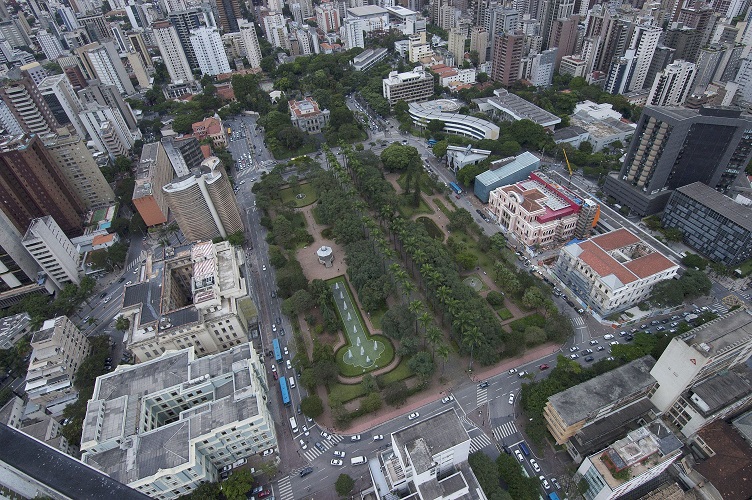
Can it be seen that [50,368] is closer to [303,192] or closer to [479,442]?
[303,192]

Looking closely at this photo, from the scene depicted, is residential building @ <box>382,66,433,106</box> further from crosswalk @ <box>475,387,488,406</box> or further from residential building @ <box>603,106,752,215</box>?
crosswalk @ <box>475,387,488,406</box>

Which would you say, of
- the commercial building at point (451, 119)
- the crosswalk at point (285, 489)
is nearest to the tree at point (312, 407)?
the crosswalk at point (285, 489)

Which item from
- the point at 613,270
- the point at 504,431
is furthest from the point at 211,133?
the point at 504,431

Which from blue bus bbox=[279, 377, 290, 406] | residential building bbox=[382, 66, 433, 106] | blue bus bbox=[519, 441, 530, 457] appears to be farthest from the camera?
residential building bbox=[382, 66, 433, 106]

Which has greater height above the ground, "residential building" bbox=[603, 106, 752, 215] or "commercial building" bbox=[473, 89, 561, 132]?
Result: "residential building" bbox=[603, 106, 752, 215]

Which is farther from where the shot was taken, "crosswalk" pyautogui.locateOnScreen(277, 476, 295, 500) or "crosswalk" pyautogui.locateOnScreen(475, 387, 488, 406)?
"crosswalk" pyautogui.locateOnScreen(475, 387, 488, 406)

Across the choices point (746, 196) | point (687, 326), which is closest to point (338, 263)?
point (687, 326)

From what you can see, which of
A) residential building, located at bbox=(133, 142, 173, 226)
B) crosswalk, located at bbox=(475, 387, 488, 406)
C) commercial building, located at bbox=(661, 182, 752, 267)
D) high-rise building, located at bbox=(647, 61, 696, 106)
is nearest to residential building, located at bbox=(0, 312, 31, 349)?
residential building, located at bbox=(133, 142, 173, 226)
